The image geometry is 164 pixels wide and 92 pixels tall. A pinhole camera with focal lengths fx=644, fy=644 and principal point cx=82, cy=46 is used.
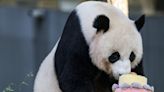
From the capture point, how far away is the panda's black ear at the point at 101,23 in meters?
4.20

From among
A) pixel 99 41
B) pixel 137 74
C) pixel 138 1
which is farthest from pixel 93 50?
pixel 138 1

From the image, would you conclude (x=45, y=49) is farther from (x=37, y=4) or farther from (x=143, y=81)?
(x=143, y=81)

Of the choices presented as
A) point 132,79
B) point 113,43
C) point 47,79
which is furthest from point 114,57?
point 47,79

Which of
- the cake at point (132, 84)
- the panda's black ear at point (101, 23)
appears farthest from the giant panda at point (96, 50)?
the cake at point (132, 84)

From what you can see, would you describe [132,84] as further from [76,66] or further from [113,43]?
[76,66]

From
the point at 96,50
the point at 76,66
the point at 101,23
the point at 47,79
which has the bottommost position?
the point at 47,79

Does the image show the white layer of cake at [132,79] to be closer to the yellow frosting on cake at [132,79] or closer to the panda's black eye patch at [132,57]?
the yellow frosting on cake at [132,79]

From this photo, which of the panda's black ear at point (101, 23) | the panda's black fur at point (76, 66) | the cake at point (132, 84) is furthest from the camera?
the panda's black fur at point (76, 66)

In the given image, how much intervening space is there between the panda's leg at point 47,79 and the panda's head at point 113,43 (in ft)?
1.41

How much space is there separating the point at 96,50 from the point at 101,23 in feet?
0.60

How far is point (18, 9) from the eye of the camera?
1048cm

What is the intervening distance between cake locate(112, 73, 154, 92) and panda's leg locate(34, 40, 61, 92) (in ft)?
1.96

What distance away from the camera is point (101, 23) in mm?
4227

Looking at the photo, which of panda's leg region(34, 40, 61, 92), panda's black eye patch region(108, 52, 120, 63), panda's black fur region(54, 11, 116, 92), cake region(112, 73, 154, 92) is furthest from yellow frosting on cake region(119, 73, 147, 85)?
panda's leg region(34, 40, 61, 92)
